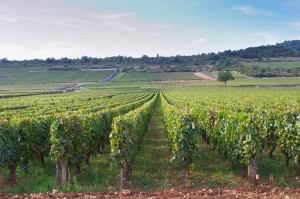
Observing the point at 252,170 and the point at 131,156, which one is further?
the point at 131,156

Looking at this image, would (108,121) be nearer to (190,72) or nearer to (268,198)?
(268,198)

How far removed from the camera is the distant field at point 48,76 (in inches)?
6649

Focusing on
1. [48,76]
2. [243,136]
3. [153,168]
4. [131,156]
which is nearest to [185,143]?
[131,156]

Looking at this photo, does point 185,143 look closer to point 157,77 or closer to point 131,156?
point 131,156

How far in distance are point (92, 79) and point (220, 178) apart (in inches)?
6382

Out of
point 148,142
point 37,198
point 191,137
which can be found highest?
point 191,137

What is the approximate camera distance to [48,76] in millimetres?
184000

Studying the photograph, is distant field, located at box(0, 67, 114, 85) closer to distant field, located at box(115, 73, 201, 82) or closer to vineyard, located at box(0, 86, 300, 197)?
distant field, located at box(115, 73, 201, 82)

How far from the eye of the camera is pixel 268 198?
8.38 m

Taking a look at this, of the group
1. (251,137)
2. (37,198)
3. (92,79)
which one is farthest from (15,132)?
(92,79)

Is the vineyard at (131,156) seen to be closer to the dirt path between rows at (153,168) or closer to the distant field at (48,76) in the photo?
the dirt path between rows at (153,168)

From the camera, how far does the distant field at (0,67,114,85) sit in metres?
169

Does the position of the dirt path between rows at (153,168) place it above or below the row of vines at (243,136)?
below

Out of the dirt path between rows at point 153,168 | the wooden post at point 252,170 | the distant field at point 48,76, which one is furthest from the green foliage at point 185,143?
the distant field at point 48,76
